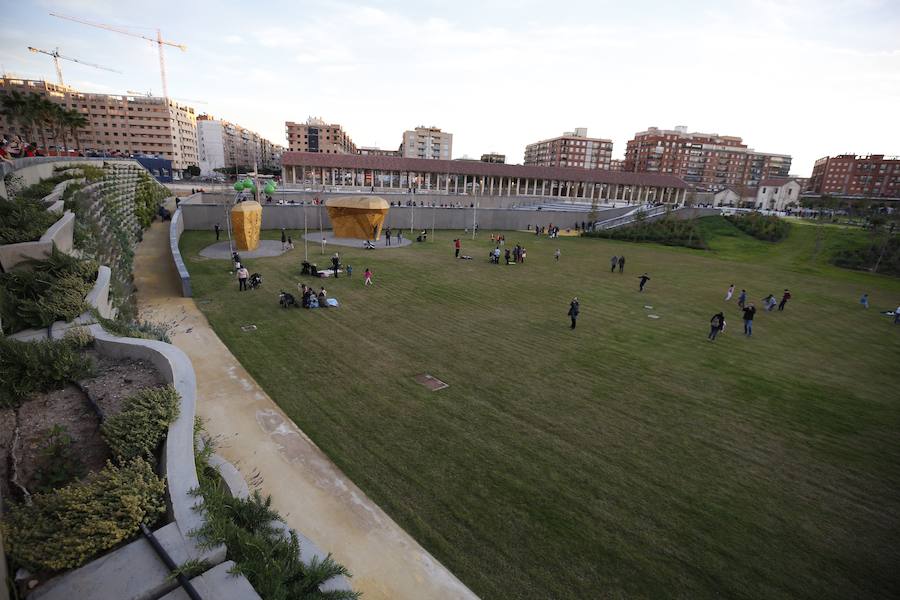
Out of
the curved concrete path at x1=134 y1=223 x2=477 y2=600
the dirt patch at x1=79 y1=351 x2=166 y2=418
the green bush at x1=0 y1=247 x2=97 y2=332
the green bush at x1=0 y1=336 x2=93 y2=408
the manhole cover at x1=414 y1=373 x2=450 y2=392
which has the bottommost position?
the curved concrete path at x1=134 y1=223 x2=477 y2=600

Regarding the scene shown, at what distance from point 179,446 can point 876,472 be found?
47.2 ft

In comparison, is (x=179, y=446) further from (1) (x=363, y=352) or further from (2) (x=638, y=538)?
(1) (x=363, y=352)

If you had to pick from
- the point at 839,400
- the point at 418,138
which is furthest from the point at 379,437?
the point at 418,138

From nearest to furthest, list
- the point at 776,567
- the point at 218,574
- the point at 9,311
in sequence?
the point at 218,574 < the point at 776,567 < the point at 9,311

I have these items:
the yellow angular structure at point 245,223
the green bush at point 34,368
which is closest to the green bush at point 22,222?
the green bush at point 34,368

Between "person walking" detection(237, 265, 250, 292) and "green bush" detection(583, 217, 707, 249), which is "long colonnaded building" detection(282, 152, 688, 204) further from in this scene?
"person walking" detection(237, 265, 250, 292)

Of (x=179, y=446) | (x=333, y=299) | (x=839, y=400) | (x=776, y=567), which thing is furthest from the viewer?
(x=333, y=299)

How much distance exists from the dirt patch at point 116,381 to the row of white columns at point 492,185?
64.5 metres

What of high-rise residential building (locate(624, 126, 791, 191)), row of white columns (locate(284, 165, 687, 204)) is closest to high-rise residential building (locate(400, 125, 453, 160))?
high-rise residential building (locate(624, 126, 791, 191))

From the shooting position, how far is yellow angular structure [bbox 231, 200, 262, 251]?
96.9ft

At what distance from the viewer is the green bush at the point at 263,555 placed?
4.36 metres

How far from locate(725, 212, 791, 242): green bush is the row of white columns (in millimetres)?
21972

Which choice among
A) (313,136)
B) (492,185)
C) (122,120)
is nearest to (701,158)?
(492,185)

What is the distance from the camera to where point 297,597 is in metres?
4.42
